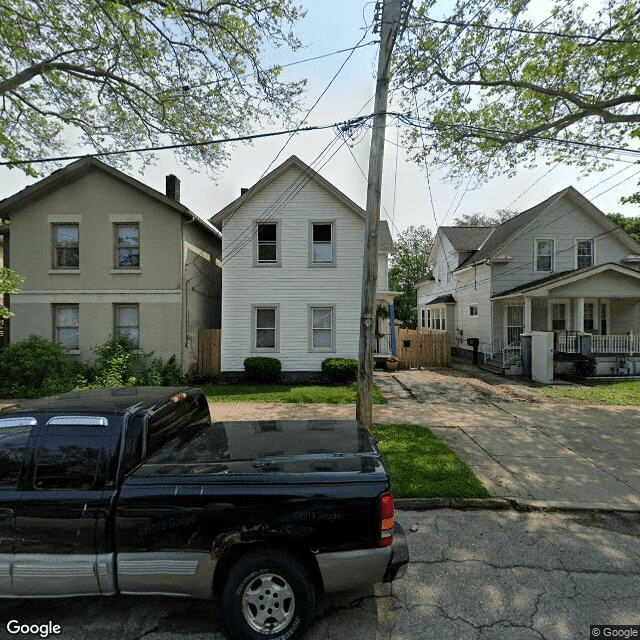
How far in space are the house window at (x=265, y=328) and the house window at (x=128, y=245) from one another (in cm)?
502

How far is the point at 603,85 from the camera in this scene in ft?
36.0

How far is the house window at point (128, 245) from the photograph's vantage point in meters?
13.5

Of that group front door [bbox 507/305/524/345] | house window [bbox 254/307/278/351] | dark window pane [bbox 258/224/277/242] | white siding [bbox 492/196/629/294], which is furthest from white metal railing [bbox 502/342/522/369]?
dark window pane [bbox 258/224/277/242]

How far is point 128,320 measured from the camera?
44.7 ft

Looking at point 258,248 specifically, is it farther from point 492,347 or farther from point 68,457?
point 492,347

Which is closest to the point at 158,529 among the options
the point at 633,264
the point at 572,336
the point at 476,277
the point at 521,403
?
the point at 521,403

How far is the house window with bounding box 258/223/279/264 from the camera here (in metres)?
14.2

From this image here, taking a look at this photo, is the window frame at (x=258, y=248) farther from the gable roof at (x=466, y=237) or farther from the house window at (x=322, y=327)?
the gable roof at (x=466, y=237)

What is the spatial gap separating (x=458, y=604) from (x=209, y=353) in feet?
42.9

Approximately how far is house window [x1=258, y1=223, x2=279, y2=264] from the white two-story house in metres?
0.15

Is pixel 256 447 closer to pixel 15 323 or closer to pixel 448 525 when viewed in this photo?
pixel 448 525

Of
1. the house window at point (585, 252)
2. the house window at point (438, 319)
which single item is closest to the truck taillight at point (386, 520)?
the house window at point (585, 252)

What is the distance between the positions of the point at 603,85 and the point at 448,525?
548 inches

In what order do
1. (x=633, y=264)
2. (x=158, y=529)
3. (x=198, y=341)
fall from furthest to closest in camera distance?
(x=633, y=264) → (x=198, y=341) → (x=158, y=529)
